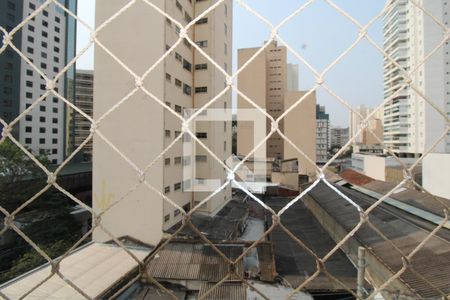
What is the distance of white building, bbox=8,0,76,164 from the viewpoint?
10.9 meters

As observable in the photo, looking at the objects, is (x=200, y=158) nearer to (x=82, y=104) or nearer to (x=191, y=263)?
(x=191, y=263)

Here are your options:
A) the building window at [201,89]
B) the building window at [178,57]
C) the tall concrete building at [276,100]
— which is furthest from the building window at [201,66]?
the tall concrete building at [276,100]

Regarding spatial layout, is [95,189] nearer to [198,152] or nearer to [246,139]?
[198,152]

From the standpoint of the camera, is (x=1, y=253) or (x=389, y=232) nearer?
(x=389, y=232)

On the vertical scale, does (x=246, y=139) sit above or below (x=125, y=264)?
above

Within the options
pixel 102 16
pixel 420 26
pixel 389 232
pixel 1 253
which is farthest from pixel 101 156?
pixel 420 26

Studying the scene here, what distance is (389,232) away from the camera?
3.50 metres

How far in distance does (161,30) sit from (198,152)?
106 inches

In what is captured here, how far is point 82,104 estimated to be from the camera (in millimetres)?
13469

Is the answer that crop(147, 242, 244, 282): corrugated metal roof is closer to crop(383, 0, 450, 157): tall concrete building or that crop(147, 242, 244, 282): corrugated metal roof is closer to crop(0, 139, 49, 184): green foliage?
crop(0, 139, 49, 184): green foliage

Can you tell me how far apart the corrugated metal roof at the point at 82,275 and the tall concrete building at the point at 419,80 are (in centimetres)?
951

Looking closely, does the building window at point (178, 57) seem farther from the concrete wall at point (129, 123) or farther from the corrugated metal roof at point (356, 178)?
the corrugated metal roof at point (356, 178)

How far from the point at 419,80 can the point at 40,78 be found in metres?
14.5

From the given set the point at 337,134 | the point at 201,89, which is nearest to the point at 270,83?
the point at 201,89
